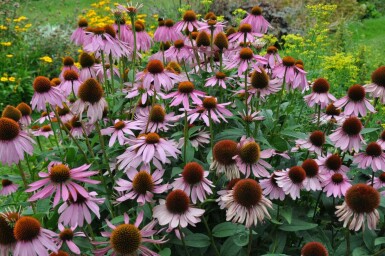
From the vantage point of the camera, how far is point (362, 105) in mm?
1848

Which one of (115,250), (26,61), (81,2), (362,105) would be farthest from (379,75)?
(81,2)

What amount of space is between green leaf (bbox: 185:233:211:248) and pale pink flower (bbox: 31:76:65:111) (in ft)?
2.16

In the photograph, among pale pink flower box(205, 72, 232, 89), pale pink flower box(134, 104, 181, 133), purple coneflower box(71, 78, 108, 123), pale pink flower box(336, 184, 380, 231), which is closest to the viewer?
pale pink flower box(336, 184, 380, 231)

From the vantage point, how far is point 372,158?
1.67m

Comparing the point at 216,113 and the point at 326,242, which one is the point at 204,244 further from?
the point at 216,113

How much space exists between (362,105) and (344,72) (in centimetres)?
162

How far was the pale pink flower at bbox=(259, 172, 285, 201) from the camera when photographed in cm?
153

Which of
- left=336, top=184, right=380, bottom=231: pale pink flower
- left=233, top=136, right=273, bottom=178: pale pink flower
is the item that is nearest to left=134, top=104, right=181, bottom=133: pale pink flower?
left=233, top=136, right=273, bottom=178: pale pink flower

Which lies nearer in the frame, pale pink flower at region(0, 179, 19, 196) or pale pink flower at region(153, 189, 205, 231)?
pale pink flower at region(153, 189, 205, 231)

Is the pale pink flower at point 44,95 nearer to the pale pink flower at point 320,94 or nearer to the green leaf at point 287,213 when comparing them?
the green leaf at point 287,213

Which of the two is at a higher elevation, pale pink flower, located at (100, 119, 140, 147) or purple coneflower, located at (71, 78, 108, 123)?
purple coneflower, located at (71, 78, 108, 123)

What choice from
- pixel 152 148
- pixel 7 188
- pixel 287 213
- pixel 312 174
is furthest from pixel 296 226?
pixel 7 188

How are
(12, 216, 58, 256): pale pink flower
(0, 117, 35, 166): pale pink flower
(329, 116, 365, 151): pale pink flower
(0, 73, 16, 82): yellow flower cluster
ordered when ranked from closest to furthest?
(12, 216, 58, 256): pale pink flower
(0, 117, 35, 166): pale pink flower
(329, 116, 365, 151): pale pink flower
(0, 73, 16, 82): yellow flower cluster

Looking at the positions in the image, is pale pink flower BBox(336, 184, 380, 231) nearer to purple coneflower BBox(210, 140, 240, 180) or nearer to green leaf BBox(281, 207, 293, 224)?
green leaf BBox(281, 207, 293, 224)
